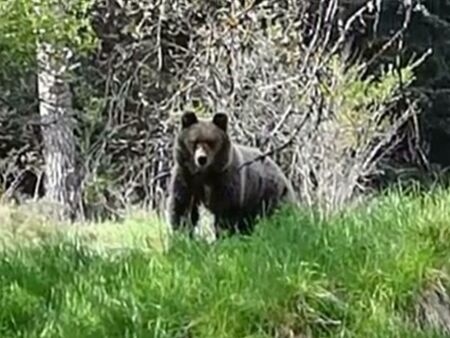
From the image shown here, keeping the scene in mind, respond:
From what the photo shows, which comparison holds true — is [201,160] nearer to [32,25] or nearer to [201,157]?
[201,157]

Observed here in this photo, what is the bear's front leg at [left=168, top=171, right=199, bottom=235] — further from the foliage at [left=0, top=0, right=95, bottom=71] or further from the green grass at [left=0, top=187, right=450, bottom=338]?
the foliage at [left=0, top=0, right=95, bottom=71]

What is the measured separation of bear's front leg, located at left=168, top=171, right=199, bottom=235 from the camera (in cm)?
717

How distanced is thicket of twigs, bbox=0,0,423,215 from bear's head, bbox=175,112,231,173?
19.6 inches

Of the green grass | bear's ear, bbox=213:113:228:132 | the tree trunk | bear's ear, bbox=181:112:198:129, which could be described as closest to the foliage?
bear's ear, bbox=181:112:198:129

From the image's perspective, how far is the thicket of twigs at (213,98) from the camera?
954 cm

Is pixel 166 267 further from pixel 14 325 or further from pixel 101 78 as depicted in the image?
pixel 101 78

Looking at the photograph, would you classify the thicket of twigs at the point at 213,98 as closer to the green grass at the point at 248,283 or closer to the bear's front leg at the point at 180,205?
the bear's front leg at the point at 180,205

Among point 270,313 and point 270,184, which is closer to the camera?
point 270,313

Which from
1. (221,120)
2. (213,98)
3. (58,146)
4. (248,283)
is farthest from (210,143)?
(58,146)

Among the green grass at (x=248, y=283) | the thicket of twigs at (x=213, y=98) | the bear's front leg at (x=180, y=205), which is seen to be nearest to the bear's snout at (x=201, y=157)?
the bear's front leg at (x=180, y=205)

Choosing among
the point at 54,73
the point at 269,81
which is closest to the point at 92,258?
the point at 269,81

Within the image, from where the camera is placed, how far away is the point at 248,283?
5016 mm

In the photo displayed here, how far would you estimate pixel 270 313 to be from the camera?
4859 mm

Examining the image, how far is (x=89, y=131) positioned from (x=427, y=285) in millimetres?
8351
